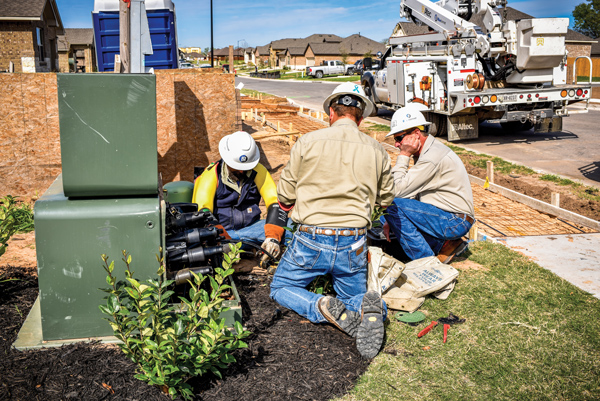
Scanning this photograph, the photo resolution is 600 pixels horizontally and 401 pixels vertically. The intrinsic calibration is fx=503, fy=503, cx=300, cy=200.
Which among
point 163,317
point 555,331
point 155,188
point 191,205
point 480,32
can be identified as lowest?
point 555,331

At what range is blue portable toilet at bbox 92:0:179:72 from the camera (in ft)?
25.5

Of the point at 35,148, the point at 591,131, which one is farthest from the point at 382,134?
the point at 35,148

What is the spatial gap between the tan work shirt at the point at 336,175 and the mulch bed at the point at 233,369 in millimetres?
831

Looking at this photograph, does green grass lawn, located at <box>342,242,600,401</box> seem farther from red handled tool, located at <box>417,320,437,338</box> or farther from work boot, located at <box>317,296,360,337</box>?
work boot, located at <box>317,296,360,337</box>

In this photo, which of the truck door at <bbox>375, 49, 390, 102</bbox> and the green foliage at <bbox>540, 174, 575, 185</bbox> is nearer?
the green foliage at <bbox>540, 174, 575, 185</bbox>

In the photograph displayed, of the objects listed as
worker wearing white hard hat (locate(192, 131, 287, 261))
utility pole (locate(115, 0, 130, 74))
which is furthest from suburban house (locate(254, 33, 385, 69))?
worker wearing white hard hat (locate(192, 131, 287, 261))

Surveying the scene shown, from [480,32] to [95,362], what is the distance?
446 inches

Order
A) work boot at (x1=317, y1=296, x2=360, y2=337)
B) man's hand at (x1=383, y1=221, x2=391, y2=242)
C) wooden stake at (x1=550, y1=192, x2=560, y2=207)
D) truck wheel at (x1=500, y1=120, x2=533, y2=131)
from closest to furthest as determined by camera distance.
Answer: work boot at (x1=317, y1=296, x2=360, y2=337) < man's hand at (x1=383, y1=221, x2=391, y2=242) < wooden stake at (x1=550, y1=192, x2=560, y2=207) < truck wheel at (x1=500, y1=120, x2=533, y2=131)

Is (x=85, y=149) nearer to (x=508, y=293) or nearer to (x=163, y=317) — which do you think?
(x=163, y=317)

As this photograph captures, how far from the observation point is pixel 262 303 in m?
4.03

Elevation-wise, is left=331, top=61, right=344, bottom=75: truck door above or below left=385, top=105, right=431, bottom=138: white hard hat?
above

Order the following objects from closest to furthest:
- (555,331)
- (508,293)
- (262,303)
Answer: (555,331) → (262,303) → (508,293)

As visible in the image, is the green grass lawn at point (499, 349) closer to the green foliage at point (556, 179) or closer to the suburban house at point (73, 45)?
the green foliage at point (556, 179)

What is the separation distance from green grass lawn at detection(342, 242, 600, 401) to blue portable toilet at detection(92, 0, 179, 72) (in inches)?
226
